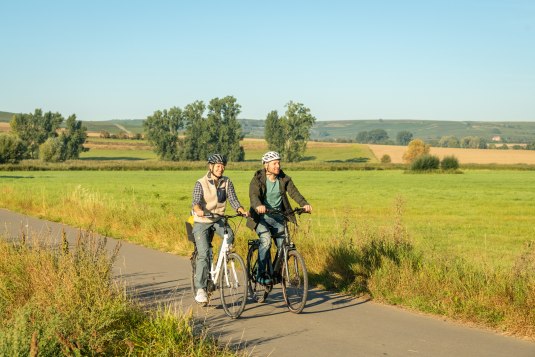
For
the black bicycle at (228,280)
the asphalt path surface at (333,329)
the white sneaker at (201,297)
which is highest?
the black bicycle at (228,280)

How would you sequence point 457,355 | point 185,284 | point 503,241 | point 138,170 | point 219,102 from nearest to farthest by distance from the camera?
point 457,355 < point 185,284 < point 503,241 < point 138,170 < point 219,102

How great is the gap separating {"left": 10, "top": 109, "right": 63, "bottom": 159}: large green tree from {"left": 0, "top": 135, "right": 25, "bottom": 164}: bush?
52.1 metres

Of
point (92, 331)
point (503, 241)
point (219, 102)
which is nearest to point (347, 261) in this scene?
point (92, 331)

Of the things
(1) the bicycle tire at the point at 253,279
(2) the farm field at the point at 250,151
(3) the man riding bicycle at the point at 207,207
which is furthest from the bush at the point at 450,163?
(3) the man riding bicycle at the point at 207,207

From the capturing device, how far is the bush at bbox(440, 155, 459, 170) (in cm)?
8619

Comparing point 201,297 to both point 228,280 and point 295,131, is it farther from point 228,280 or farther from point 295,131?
point 295,131

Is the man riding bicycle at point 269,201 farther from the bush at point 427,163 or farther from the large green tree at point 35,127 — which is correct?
the large green tree at point 35,127

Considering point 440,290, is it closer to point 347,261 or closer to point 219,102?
point 347,261

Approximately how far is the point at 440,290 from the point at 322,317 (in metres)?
1.66

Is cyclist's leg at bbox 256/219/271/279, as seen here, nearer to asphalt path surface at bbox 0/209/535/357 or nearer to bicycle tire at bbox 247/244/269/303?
bicycle tire at bbox 247/244/269/303

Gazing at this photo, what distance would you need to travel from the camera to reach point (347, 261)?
11156mm

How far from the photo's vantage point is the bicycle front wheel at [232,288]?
8.55m

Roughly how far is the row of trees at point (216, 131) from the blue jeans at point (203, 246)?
12005cm

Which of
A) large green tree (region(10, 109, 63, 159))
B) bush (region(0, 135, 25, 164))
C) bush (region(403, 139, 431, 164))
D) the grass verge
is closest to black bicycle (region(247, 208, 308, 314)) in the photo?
the grass verge
